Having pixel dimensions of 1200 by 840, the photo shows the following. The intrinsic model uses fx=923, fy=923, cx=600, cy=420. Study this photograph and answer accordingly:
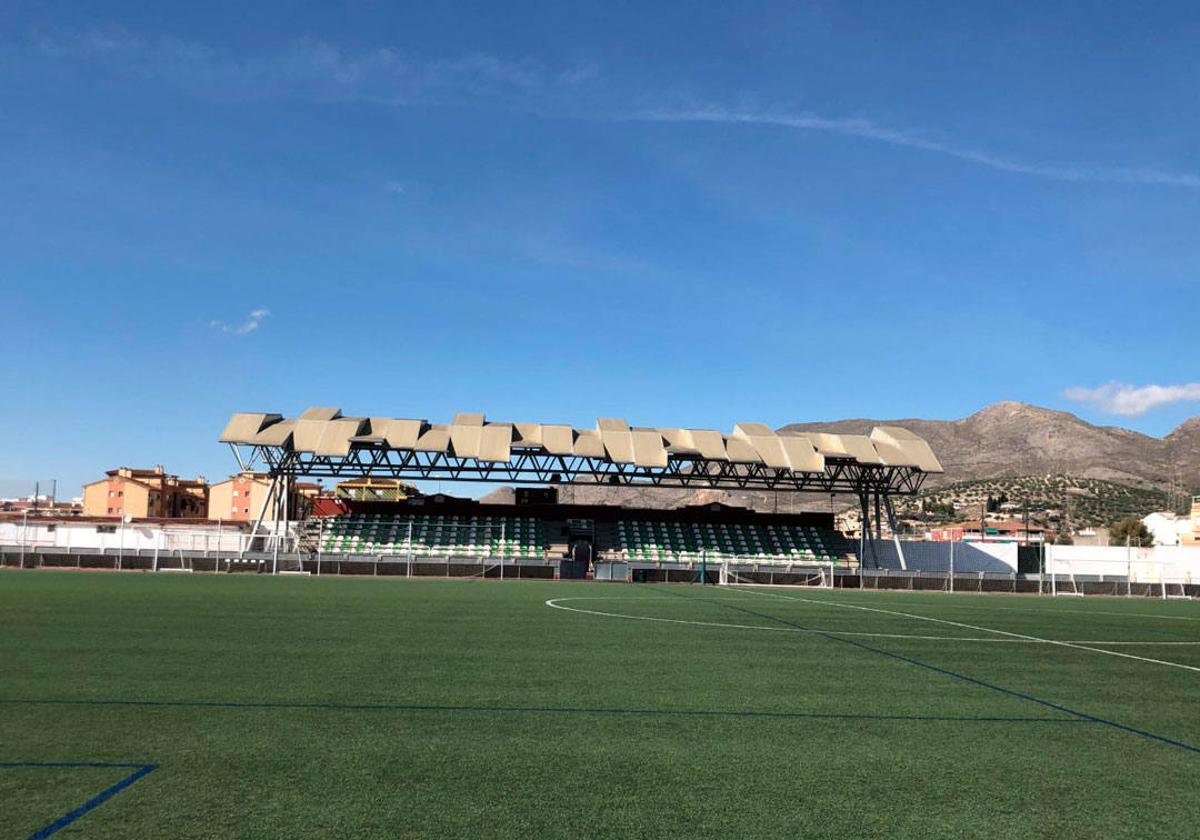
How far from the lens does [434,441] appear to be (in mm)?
50844

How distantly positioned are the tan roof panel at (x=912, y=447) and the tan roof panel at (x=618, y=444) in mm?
15568

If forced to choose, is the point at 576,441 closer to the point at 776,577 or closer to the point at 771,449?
the point at 771,449

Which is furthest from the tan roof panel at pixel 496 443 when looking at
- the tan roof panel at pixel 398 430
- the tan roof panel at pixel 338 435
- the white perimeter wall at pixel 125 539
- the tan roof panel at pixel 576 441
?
the white perimeter wall at pixel 125 539

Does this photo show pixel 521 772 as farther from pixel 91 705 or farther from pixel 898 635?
pixel 898 635

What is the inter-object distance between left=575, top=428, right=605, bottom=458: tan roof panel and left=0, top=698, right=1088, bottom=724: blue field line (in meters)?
42.4

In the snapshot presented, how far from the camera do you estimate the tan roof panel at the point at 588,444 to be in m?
51.4

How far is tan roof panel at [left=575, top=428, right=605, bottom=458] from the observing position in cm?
5138

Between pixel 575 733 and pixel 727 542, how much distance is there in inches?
1973

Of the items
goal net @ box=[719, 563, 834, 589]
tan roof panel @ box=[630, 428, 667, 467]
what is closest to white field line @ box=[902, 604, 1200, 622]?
goal net @ box=[719, 563, 834, 589]

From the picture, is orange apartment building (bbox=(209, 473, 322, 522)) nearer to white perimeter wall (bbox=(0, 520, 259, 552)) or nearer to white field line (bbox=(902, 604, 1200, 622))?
white perimeter wall (bbox=(0, 520, 259, 552))

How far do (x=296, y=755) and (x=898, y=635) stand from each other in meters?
12.6

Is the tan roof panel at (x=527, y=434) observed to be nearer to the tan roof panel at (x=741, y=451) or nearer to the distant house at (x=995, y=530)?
the tan roof panel at (x=741, y=451)

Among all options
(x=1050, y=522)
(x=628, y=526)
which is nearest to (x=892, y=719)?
(x=628, y=526)

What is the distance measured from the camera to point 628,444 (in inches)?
2073
